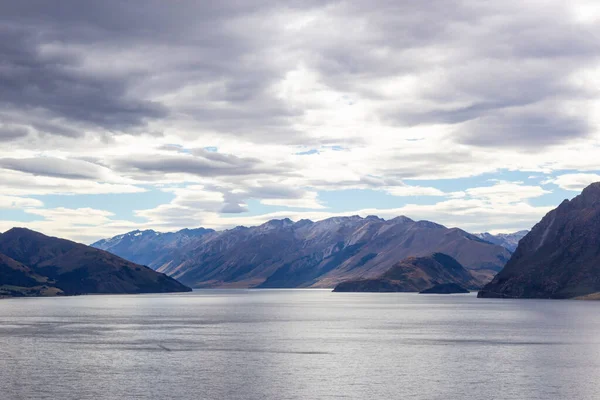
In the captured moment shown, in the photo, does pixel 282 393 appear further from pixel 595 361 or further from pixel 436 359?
pixel 595 361

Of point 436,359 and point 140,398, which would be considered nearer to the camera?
point 140,398

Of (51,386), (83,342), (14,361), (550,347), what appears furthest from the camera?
(83,342)

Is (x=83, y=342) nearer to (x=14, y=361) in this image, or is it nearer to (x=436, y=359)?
(x=14, y=361)

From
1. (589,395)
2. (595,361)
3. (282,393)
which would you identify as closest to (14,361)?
(282,393)

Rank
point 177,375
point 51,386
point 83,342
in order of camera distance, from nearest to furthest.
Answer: point 51,386, point 177,375, point 83,342

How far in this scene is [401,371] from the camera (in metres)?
132

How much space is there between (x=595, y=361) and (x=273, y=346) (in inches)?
2942

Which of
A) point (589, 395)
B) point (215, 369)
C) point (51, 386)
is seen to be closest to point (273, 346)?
point (215, 369)

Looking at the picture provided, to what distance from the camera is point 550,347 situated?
176 meters

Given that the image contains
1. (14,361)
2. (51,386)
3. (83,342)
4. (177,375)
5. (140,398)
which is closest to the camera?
(140,398)

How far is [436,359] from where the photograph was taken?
149875mm

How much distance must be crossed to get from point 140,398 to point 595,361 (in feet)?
312

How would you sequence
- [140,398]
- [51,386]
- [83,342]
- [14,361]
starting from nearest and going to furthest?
[140,398]
[51,386]
[14,361]
[83,342]

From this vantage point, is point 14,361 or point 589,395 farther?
point 14,361
